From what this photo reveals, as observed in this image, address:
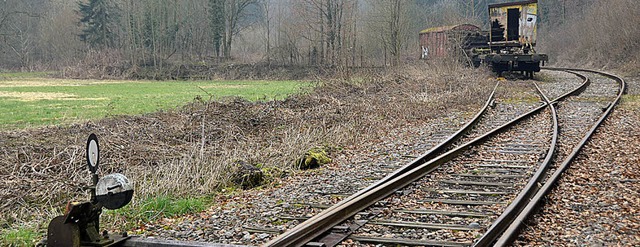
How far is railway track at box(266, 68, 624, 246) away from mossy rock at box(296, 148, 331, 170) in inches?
64.2

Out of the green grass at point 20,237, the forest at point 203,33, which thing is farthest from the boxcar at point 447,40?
the green grass at point 20,237

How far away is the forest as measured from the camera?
45.8m

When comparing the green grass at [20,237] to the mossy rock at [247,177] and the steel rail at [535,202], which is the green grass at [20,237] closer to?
the mossy rock at [247,177]

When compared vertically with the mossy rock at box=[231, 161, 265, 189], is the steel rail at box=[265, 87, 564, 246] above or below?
above

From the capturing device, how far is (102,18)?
5725 cm

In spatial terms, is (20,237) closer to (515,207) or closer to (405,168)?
(405,168)

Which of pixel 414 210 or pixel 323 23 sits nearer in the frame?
pixel 414 210

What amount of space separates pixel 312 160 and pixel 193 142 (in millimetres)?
3155

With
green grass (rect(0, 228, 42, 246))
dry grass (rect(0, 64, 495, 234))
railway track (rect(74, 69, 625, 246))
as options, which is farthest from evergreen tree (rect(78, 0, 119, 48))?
green grass (rect(0, 228, 42, 246))

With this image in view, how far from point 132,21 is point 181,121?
43714mm

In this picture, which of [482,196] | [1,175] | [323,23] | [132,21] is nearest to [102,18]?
[132,21]

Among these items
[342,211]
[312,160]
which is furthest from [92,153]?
[312,160]

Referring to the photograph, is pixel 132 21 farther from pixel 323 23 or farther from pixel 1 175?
pixel 1 175

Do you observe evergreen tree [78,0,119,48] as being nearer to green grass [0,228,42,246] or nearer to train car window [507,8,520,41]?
train car window [507,8,520,41]
